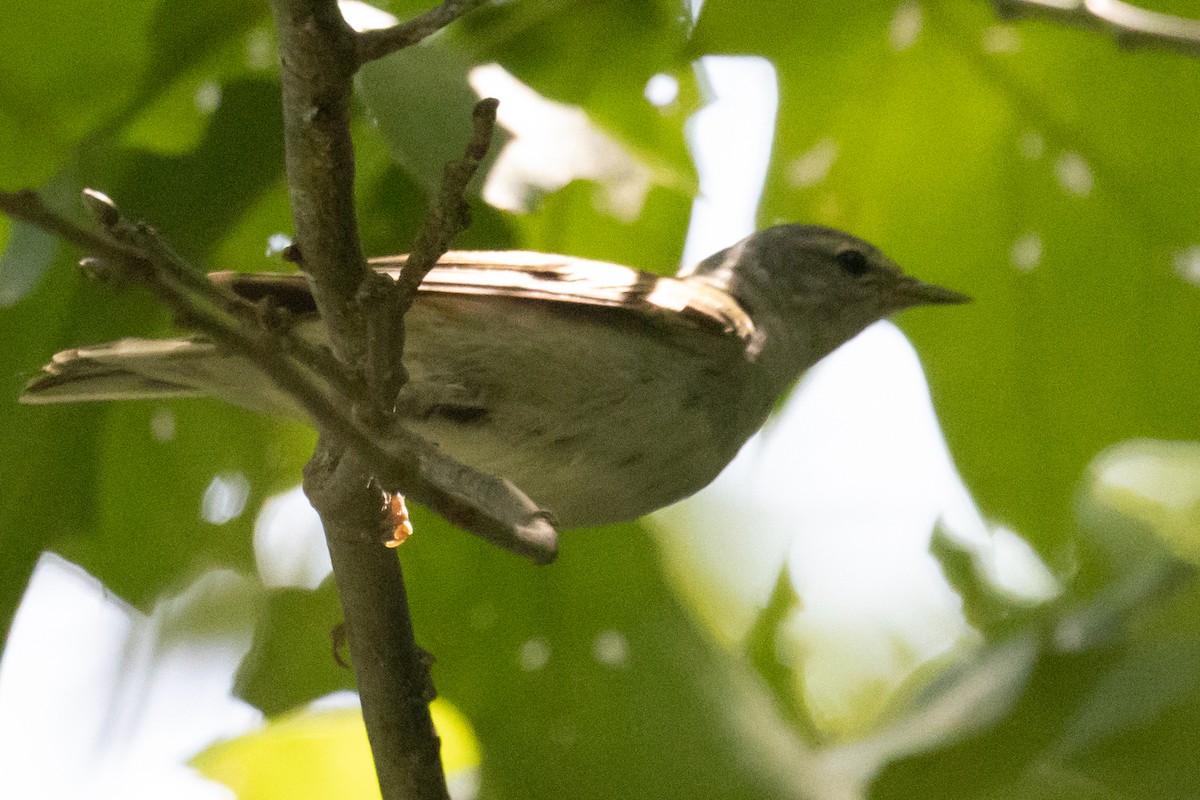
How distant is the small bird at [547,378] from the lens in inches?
125

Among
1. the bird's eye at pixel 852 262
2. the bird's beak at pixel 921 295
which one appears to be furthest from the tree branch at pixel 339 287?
the bird's eye at pixel 852 262

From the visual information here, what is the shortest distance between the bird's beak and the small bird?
2.51 ft

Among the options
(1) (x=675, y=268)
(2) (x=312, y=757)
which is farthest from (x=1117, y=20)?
(2) (x=312, y=757)

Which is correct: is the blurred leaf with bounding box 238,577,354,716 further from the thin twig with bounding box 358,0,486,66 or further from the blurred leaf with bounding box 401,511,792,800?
the thin twig with bounding box 358,0,486,66

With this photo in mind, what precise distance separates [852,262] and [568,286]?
5.14 ft

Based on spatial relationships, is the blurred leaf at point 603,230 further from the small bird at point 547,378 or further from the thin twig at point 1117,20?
the thin twig at point 1117,20

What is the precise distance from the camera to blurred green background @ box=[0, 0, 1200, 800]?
126 inches

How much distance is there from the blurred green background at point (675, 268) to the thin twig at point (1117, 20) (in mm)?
243

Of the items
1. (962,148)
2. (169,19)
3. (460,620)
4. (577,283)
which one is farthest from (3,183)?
(962,148)

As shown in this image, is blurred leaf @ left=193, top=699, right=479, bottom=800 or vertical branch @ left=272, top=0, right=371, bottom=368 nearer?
vertical branch @ left=272, top=0, right=371, bottom=368

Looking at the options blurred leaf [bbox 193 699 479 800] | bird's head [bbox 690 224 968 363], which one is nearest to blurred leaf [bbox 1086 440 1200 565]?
bird's head [bbox 690 224 968 363]

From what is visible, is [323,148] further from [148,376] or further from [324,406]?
[148,376]

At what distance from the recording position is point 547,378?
327 centimetres

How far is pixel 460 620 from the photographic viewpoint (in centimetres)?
371
